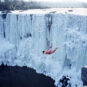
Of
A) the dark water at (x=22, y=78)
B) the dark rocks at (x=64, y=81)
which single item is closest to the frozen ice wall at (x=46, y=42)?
the dark rocks at (x=64, y=81)

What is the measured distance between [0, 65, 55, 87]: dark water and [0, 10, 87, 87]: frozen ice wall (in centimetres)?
47

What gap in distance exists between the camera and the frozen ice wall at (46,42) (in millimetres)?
13038

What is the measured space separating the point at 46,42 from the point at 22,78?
3846mm

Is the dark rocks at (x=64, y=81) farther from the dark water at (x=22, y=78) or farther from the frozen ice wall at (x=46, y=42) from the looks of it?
the dark water at (x=22, y=78)

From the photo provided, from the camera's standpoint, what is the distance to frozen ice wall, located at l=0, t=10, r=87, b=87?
42.8 ft

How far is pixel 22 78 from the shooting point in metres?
14.2

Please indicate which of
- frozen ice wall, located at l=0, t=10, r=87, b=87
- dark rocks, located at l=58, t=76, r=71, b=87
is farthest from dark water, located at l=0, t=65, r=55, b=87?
dark rocks, located at l=58, t=76, r=71, b=87

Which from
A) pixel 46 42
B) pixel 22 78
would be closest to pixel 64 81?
pixel 22 78

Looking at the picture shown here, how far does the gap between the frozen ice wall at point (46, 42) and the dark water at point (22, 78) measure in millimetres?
472

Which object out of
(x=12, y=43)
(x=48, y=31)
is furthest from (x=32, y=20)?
(x=12, y=43)

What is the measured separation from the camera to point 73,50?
13.2 meters

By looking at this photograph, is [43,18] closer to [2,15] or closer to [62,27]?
[62,27]

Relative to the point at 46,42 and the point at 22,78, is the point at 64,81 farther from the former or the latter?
the point at 46,42

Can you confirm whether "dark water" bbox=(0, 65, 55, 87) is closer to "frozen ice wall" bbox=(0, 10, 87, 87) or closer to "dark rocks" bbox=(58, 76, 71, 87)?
"frozen ice wall" bbox=(0, 10, 87, 87)
